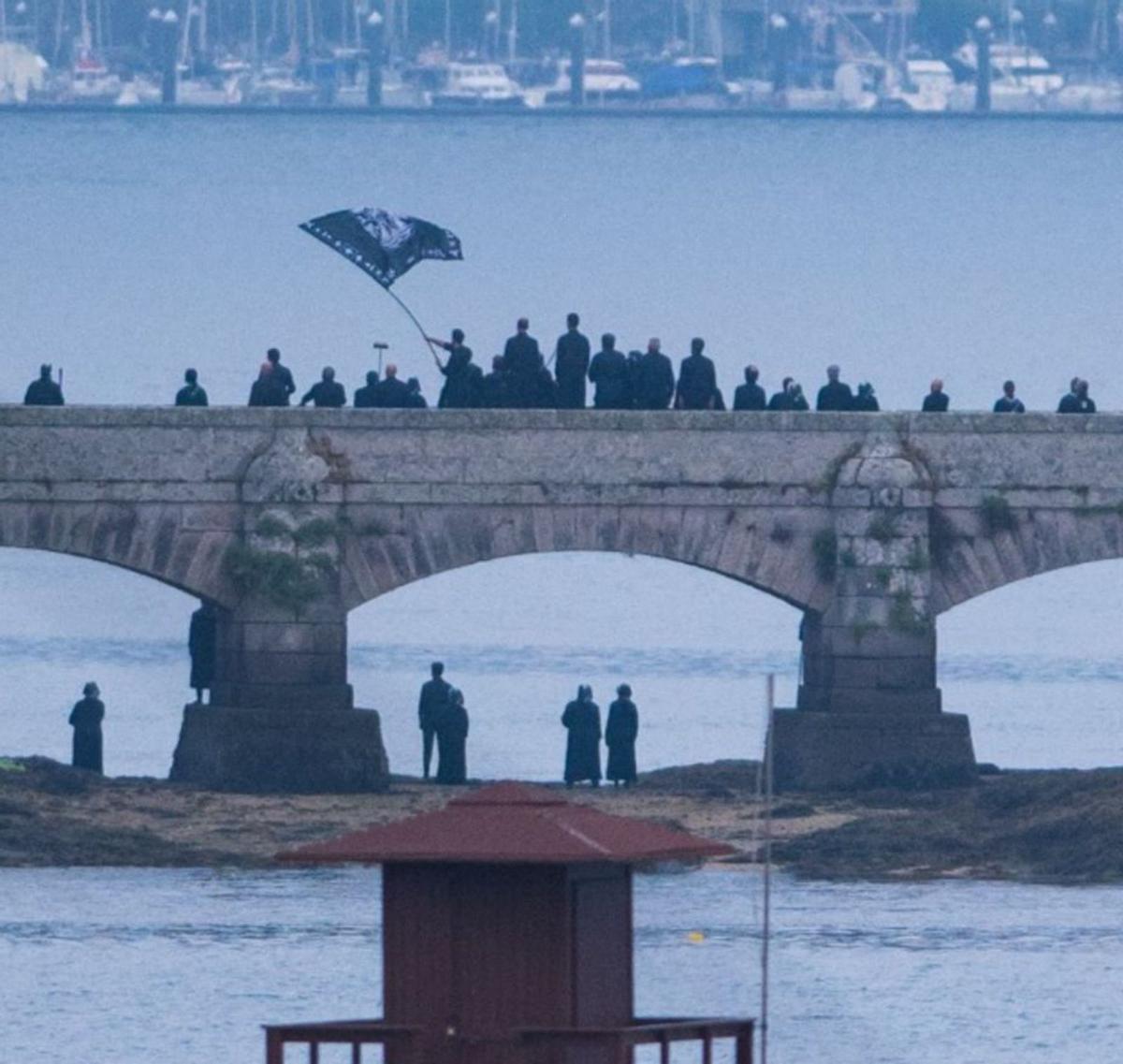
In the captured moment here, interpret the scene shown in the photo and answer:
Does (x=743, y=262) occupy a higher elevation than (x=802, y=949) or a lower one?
higher

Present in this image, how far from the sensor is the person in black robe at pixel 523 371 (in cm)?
5097

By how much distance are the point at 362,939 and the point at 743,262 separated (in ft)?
453

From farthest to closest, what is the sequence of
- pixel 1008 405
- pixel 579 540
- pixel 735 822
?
pixel 1008 405
pixel 579 540
pixel 735 822

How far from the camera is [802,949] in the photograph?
4184 cm

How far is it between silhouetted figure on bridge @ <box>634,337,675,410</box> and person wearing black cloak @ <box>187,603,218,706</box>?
489 centimetres

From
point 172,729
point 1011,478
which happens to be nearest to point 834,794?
point 1011,478

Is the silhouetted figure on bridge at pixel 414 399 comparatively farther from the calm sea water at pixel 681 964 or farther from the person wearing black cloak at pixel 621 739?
the calm sea water at pixel 681 964

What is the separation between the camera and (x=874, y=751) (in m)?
50.0

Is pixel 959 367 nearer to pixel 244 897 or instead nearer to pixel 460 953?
pixel 244 897

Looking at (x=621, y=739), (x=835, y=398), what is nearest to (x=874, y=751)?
(x=621, y=739)

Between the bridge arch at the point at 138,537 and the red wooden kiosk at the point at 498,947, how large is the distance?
22.1 meters

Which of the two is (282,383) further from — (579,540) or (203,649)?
(579,540)

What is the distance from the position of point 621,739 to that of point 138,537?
18.7 feet

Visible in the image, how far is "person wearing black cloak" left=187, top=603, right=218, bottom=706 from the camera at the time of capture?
51156mm
